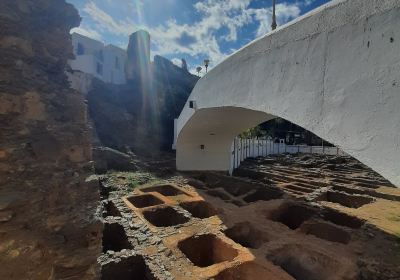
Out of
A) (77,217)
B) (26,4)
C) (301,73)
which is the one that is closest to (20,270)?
(77,217)

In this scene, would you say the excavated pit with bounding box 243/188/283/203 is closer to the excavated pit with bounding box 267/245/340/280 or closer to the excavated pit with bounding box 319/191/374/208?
the excavated pit with bounding box 319/191/374/208

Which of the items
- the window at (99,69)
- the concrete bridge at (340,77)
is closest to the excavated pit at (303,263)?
the concrete bridge at (340,77)

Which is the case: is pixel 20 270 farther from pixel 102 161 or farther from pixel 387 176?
pixel 102 161

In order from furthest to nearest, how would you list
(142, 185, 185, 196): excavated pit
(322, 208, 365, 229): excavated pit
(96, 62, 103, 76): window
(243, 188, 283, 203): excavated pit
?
(96, 62, 103, 76): window
(142, 185, 185, 196): excavated pit
(243, 188, 283, 203): excavated pit
(322, 208, 365, 229): excavated pit

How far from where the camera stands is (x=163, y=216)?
408 inches

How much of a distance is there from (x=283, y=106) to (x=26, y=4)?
13.9 feet

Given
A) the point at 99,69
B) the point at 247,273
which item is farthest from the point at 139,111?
the point at 247,273

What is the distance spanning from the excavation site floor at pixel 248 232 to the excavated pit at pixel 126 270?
21 mm

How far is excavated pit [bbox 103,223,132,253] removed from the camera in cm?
823

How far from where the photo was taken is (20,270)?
3.15 metres

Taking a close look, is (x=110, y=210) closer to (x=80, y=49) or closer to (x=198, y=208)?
(x=198, y=208)

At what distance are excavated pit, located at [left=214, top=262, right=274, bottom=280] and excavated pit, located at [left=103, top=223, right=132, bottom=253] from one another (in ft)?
11.4

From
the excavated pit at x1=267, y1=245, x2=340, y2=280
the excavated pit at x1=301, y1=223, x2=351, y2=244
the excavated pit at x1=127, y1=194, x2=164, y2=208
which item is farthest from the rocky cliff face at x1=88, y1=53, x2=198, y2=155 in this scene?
the excavated pit at x1=267, y1=245, x2=340, y2=280

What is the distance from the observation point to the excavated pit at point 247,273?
19.9 feet
